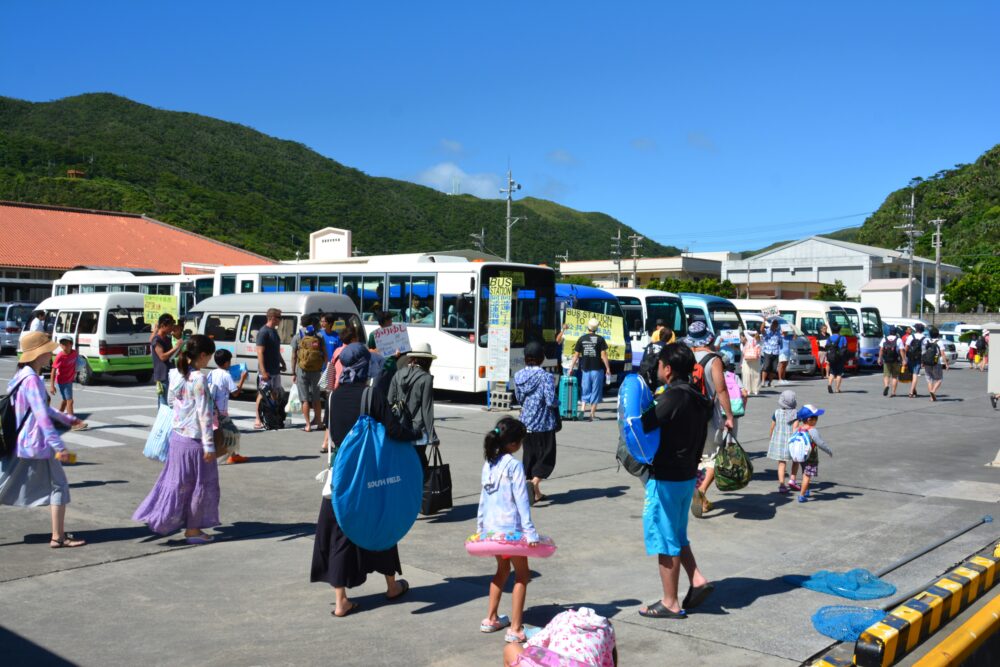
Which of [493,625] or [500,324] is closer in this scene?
[493,625]

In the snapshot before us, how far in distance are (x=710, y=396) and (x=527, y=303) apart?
36.2 feet

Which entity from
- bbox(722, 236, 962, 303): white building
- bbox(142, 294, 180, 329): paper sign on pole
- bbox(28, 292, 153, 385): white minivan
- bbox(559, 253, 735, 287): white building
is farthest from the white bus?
bbox(722, 236, 962, 303): white building

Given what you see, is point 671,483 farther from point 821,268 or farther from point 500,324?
point 821,268

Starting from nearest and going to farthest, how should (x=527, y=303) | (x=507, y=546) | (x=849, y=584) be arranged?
(x=507, y=546)
(x=849, y=584)
(x=527, y=303)

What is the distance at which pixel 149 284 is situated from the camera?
29.9 meters

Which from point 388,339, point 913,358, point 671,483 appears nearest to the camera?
point 671,483

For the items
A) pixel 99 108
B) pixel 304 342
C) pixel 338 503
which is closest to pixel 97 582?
pixel 338 503

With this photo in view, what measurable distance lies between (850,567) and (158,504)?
5663mm

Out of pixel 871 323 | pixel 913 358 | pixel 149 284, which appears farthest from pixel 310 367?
pixel 871 323

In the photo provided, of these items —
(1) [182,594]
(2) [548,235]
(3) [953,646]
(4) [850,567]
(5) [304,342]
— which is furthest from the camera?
(2) [548,235]

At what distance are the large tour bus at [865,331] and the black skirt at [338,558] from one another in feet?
90.9

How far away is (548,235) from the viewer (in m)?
150

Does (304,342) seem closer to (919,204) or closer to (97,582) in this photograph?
(97,582)

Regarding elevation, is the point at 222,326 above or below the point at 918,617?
above
